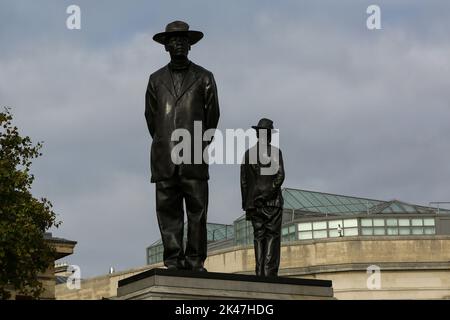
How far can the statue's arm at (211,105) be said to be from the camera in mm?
14242

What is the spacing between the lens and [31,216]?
1473 inches

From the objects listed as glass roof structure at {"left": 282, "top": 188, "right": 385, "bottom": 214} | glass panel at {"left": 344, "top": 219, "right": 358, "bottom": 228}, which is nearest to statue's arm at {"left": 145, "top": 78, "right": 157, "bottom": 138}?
glass panel at {"left": 344, "top": 219, "right": 358, "bottom": 228}

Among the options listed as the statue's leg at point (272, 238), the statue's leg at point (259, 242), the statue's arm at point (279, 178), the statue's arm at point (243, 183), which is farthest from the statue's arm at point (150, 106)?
the statue's arm at point (243, 183)

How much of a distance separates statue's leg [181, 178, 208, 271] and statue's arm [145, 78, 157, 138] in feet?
3.06

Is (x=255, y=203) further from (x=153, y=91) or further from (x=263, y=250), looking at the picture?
(x=153, y=91)

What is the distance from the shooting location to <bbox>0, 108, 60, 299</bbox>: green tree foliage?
35.9 m

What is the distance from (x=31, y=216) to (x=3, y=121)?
11.2 feet

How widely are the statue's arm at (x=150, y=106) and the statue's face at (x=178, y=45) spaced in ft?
1.66

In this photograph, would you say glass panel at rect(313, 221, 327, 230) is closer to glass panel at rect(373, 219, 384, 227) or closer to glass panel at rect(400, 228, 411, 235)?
glass panel at rect(373, 219, 384, 227)

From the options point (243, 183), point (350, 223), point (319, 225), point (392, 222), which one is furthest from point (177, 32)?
point (392, 222)

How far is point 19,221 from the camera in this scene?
3631cm

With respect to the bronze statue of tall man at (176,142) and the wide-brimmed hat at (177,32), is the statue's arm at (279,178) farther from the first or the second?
the wide-brimmed hat at (177,32)
